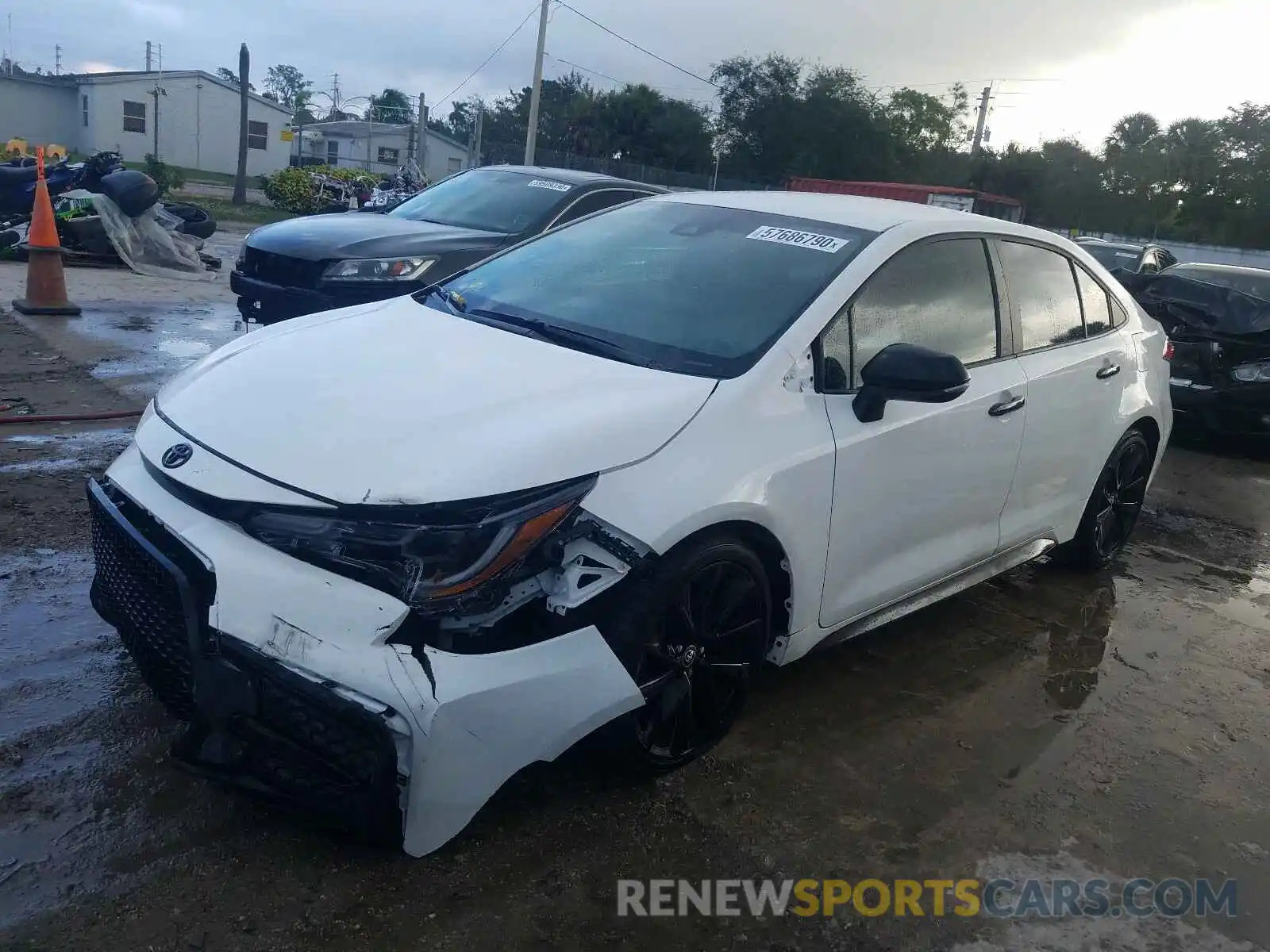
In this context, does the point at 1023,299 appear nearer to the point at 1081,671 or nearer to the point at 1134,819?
the point at 1081,671

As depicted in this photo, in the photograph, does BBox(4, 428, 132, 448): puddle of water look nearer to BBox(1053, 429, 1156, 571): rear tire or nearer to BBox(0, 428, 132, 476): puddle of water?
BBox(0, 428, 132, 476): puddle of water

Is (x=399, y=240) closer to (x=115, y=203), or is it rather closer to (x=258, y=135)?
(x=115, y=203)

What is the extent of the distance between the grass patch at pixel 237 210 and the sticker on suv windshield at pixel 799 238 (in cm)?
2117

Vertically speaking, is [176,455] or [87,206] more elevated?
[87,206]

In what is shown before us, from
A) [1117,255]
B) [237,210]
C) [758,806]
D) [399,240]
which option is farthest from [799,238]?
[237,210]

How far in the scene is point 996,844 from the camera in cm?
297

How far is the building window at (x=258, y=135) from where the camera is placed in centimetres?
4641

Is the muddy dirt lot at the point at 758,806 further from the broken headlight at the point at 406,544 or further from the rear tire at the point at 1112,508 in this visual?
the broken headlight at the point at 406,544

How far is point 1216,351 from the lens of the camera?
8414 mm

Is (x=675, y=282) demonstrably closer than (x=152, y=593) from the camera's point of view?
No

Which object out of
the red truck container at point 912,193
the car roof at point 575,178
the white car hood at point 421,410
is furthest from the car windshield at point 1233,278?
the red truck container at point 912,193

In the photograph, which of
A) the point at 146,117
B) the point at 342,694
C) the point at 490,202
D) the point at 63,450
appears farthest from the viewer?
the point at 146,117

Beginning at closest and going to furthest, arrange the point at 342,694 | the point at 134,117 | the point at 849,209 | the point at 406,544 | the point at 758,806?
the point at 342,694
the point at 406,544
the point at 758,806
the point at 849,209
the point at 134,117

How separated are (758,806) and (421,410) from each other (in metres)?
1.44
